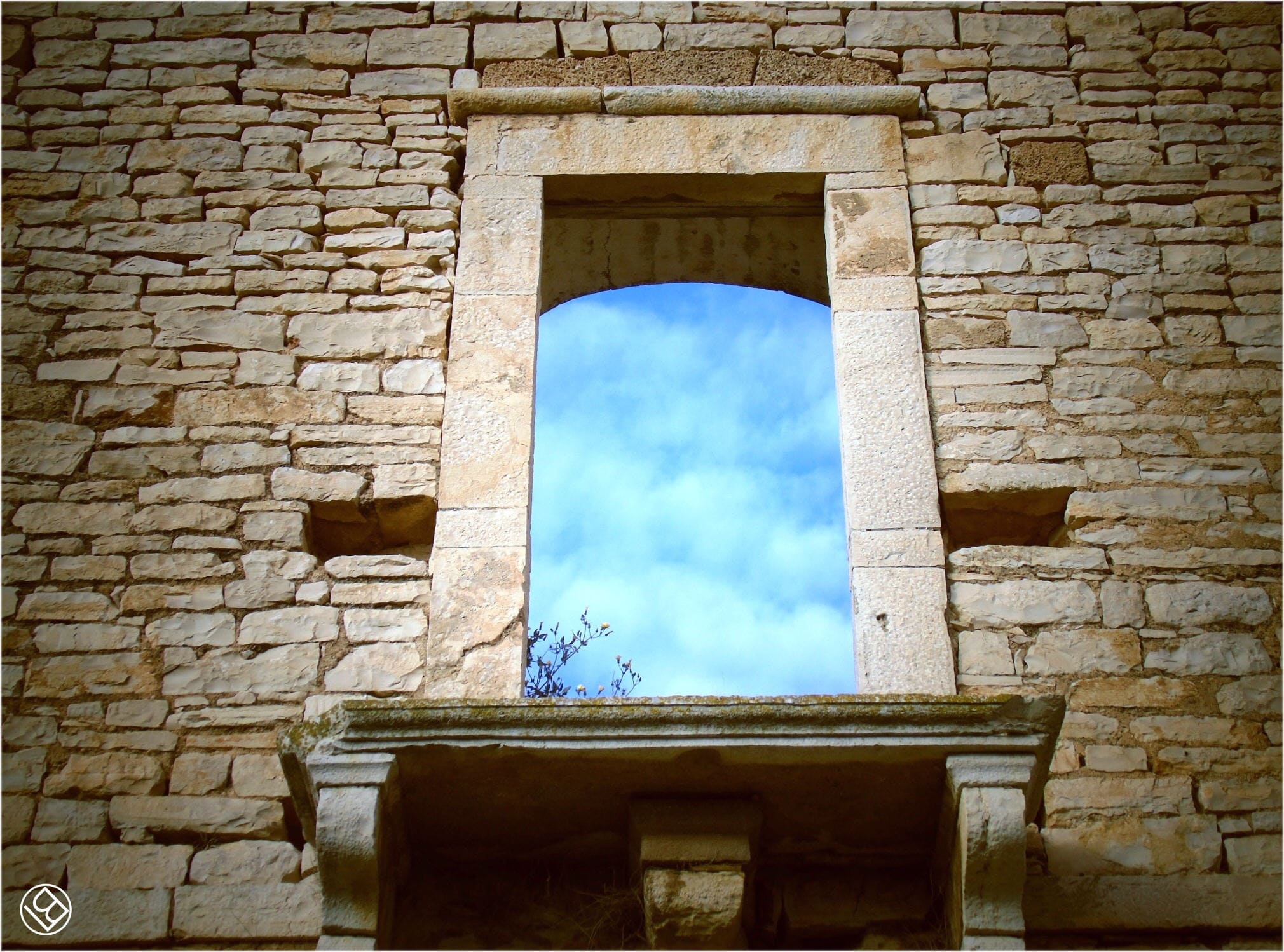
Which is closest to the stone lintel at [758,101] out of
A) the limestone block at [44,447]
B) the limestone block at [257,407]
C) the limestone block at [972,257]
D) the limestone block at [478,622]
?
the limestone block at [972,257]

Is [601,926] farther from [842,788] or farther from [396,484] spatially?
[396,484]

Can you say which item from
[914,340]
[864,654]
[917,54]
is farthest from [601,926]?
[917,54]

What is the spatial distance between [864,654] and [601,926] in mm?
1061

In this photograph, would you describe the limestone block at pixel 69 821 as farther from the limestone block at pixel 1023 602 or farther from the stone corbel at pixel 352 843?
the limestone block at pixel 1023 602

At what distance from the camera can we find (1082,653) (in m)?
4.08

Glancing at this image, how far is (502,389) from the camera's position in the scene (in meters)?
4.59

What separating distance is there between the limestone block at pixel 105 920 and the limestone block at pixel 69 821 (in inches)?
6.0

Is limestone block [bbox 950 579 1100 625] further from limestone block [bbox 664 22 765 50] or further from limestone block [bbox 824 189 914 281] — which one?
limestone block [bbox 664 22 765 50]

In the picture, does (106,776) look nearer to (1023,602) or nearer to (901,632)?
(901,632)

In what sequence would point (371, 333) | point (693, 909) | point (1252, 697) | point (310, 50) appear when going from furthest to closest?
point (310, 50)
point (371, 333)
point (1252, 697)
point (693, 909)

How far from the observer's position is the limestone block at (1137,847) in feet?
12.1

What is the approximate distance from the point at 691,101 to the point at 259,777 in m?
Result: 2.87

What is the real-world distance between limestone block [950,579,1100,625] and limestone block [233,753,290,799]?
6.46 feet

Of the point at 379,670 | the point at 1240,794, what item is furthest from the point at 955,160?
the point at 379,670
